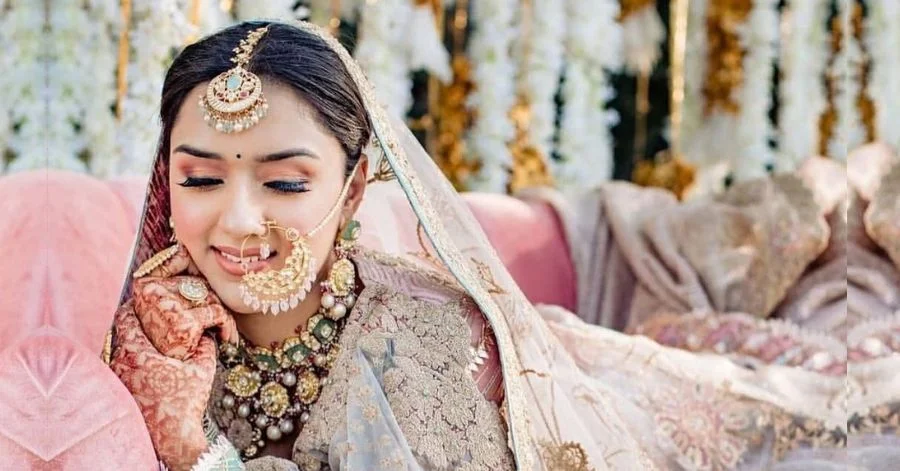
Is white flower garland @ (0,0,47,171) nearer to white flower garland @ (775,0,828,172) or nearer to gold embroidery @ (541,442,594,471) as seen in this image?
gold embroidery @ (541,442,594,471)

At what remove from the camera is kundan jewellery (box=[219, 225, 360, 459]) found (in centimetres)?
223

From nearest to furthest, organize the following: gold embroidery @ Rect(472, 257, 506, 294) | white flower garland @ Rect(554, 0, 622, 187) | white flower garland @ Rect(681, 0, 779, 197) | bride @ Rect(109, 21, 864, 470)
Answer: bride @ Rect(109, 21, 864, 470) → gold embroidery @ Rect(472, 257, 506, 294) → white flower garland @ Rect(554, 0, 622, 187) → white flower garland @ Rect(681, 0, 779, 197)

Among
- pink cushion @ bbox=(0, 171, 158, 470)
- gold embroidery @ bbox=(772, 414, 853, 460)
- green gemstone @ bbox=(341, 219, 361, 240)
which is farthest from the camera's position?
gold embroidery @ bbox=(772, 414, 853, 460)

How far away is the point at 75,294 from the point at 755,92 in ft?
13.6

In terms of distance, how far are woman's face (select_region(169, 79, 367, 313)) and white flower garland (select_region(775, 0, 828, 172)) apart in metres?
4.43

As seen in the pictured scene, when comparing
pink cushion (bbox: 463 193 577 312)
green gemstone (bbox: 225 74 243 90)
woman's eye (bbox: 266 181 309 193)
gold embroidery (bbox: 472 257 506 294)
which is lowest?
pink cushion (bbox: 463 193 577 312)

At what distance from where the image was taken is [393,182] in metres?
2.41

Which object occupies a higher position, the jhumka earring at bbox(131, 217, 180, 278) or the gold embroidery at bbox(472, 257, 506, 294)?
the jhumka earring at bbox(131, 217, 180, 278)

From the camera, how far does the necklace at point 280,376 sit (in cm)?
223

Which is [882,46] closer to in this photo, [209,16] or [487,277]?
[209,16]

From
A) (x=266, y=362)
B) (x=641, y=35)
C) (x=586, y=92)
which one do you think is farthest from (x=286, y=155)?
(x=641, y=35)

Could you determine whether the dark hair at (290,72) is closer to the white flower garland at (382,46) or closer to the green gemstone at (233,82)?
the green gemstone at (233,82)

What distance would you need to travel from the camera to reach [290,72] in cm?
214

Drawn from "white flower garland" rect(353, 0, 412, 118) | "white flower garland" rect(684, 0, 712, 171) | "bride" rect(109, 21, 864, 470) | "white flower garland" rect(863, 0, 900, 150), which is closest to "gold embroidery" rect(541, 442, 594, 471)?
"bride" rect(109, 21, 864, 470)
